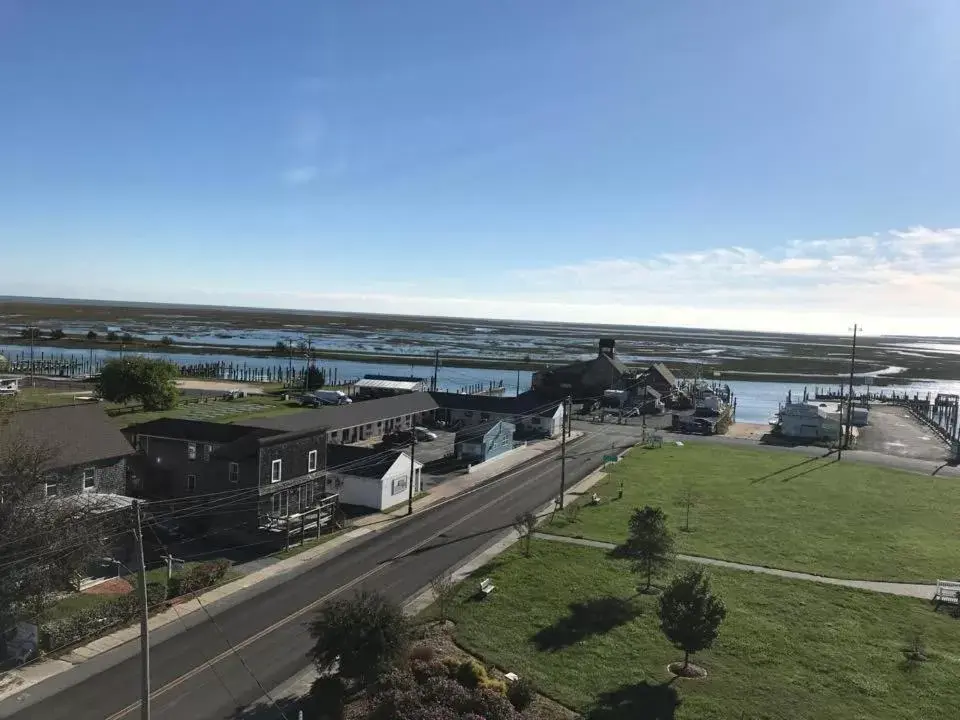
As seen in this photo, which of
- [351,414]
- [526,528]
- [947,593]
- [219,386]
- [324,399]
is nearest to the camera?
A: [947,593]

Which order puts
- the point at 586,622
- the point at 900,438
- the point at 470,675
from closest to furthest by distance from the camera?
1. the point at 470,675
2. the point at 586,622
3. the point at 900,438

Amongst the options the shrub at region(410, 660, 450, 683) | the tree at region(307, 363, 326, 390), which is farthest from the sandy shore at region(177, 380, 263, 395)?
the shrub at region(410, 660, 450, 683)

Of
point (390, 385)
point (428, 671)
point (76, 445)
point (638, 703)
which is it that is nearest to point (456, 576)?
point (428, 671)

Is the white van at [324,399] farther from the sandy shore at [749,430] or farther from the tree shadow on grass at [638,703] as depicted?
the tree shadow on grass at [638,703]

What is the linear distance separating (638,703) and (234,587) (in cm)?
1917

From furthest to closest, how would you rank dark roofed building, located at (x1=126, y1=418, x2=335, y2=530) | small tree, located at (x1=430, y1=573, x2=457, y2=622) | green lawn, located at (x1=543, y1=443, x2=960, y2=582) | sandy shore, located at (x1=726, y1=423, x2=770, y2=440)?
1. sandy shore, located at (x1=726, y1=423, x2=770, y2=440)
2. dark roofed building, located at (x1=126, y1=418, x2=335, y2=530)
3. green lawn, located at (x1=543, y1=443, x2=960, y2=582)
4. small tree, located at (x1=430, y1=573, x2=457, y2=622)

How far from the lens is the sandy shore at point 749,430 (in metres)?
80.9

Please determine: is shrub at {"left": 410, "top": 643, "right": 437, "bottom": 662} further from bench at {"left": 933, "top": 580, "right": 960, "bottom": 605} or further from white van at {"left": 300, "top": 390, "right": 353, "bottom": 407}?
white van at {"left": 300, "top": 390, "right": 353, "bottom": 407}

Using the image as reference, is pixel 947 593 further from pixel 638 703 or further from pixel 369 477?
pixel 369 477

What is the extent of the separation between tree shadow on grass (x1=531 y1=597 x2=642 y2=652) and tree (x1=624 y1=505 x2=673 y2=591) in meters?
2.19

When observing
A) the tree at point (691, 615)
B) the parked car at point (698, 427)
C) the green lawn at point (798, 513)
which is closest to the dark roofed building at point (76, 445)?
the green lawn at point (798, 513)

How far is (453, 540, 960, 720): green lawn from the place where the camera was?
70.8 ft

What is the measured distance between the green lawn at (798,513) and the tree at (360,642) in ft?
66.9

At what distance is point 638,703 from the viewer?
2125 cm
